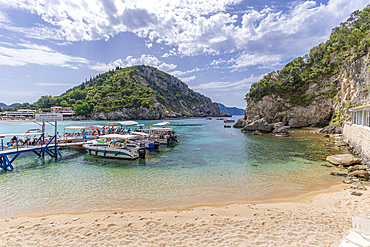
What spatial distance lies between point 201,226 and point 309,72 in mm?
87081

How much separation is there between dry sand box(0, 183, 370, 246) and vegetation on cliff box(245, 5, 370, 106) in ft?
227

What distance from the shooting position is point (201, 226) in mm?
7395

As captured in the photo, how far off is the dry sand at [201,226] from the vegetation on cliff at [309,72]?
6909 centimetres

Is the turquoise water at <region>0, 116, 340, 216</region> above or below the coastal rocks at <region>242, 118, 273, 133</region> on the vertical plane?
below

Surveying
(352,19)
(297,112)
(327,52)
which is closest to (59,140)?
(297,112)

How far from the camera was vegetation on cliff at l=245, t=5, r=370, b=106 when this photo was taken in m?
61.9

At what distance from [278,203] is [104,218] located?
940 centimetres

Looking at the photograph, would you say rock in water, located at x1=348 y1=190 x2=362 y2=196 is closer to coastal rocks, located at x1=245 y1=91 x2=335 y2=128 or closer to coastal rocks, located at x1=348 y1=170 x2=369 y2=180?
coastal rocks, located at x1=348 y1=170 x2=369 y2=180

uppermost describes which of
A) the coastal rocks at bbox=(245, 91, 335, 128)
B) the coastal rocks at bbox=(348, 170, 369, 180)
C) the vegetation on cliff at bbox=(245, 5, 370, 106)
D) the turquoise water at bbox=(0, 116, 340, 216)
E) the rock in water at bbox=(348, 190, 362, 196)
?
the vegetation on cliff at bbox=(245, 5, 370, 106)

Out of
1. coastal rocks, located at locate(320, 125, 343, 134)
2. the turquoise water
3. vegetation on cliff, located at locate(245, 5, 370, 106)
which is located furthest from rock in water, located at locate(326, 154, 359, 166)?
vegetation on cliff, located at locate(245, 5, 370, 106)

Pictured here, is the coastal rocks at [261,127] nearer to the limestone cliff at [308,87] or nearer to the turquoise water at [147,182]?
the limestone cliff at [308,87]

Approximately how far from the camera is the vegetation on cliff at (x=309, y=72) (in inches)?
2436

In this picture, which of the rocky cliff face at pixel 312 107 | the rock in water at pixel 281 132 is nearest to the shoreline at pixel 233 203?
the rock in water at pixel 281 132

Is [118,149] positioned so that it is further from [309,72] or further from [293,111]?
[309,72]
